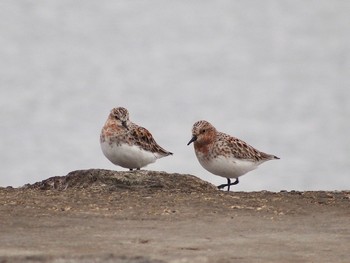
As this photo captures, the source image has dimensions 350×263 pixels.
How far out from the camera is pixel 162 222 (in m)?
9.20

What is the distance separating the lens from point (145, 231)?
8.62 meters

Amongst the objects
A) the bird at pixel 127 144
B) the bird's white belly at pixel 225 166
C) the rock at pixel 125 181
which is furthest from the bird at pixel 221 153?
the rock at pixel 125 181

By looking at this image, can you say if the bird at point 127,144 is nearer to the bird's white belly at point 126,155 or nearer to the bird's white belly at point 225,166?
the bird's white belly at point 126,155

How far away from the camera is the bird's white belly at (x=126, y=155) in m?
14.8

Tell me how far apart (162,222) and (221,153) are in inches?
209

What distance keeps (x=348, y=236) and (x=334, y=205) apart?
7.22ft

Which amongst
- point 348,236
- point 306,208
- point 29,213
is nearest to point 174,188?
point 306,208

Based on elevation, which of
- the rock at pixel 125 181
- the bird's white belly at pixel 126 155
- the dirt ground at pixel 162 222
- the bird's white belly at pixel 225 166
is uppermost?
the bird's white belly at pixel 126 155

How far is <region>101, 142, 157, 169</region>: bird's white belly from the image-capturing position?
48.4ft

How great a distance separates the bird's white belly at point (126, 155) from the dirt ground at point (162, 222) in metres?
1.96

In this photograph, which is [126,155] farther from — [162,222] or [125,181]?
[162,222]

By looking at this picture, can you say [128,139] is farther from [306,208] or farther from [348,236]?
[348,236]

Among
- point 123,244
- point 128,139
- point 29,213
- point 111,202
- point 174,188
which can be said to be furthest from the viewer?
point 128,139

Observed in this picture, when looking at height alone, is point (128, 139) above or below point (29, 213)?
above
